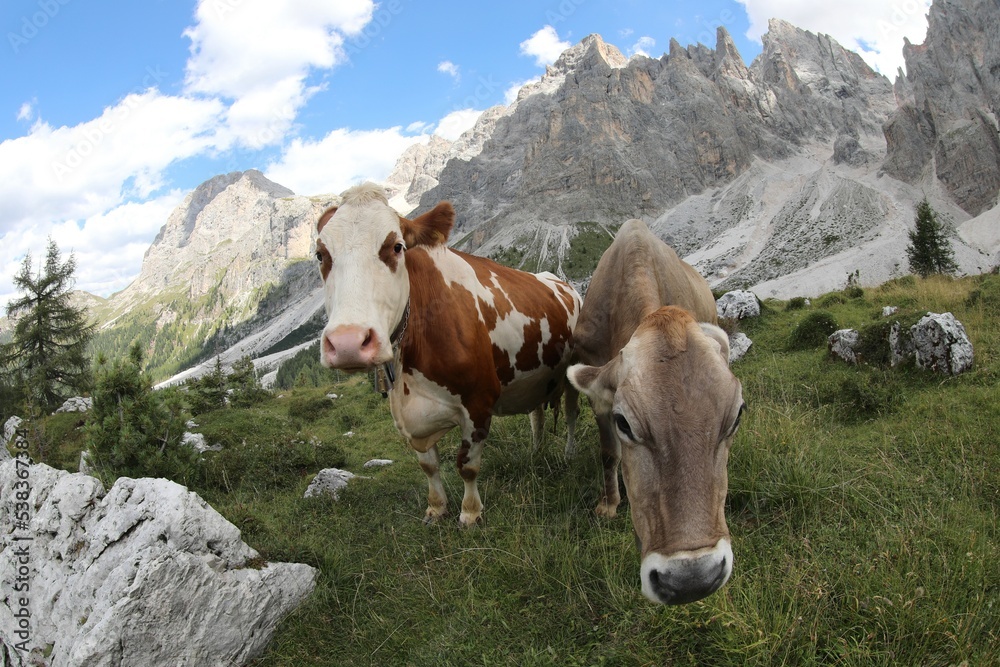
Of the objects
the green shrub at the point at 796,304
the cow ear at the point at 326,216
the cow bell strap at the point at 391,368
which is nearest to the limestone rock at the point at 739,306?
the green shrub at the point at 796,304

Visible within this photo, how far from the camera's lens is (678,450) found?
282 centimetres

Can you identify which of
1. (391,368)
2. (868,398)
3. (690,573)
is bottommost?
(868,398)

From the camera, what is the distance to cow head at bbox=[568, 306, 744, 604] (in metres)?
2.61

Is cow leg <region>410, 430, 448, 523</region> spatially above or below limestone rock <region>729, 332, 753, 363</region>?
above

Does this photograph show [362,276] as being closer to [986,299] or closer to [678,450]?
[678,450]

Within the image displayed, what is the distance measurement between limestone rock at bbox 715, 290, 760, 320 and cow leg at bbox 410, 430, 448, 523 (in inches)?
426

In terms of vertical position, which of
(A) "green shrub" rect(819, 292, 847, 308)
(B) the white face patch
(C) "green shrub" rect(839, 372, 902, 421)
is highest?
(B) the white face patch

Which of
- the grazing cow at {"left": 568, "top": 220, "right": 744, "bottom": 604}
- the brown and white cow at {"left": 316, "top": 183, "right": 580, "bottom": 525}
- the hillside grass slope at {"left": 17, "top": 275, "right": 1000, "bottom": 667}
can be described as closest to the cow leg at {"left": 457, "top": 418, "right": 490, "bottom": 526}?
the brown and white cow at {"left": 316, "top": 183, "right": 580, "bottom": 525}

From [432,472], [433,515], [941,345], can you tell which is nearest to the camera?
[432,472]

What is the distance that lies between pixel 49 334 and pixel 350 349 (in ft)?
128

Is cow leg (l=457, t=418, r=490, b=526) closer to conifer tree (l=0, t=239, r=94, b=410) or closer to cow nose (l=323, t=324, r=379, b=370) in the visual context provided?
cow nose (l=323, t=324, r=379, b=370)

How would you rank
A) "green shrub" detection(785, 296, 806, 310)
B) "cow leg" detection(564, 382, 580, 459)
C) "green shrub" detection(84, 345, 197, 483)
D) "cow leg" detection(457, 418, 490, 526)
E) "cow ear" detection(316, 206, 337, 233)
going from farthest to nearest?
"green shrub" detection(785, 296, 806, 310), "green shrub" detection(84, 345, 197, 483), "cow leg" detection(564, 382, 580, 459), "cow leg" detection(457, 418, 490, 526), "cow ear" detection(316, 206, 337, 233)

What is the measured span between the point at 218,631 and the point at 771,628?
4.09 metres

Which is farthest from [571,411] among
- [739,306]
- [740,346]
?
[739,306]
